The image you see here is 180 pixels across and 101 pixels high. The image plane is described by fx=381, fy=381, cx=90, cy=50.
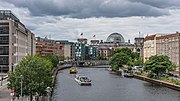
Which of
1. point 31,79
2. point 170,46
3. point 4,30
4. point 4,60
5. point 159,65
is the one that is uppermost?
point 4,30

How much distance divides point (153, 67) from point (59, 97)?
45.0m

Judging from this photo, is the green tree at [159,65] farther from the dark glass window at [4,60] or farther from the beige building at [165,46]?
the dark glass window at [4,60]

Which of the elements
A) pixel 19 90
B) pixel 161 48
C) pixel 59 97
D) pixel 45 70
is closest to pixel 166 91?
pixel 59 97

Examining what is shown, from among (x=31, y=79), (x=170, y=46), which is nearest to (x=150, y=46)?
(x=170, y=46)

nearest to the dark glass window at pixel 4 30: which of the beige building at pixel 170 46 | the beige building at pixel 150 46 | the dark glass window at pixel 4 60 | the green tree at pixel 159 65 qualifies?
the dark glass window at pixel 4 60

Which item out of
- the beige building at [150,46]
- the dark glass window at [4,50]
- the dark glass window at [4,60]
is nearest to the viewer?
the dark glass window at [4,50]

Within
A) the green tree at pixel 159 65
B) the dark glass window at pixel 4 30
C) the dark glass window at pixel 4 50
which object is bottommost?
the green tree at pixel 159 65

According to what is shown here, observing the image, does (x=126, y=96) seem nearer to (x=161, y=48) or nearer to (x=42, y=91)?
(x=42, y=91)

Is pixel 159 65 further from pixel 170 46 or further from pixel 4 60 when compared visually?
pixel 4 60

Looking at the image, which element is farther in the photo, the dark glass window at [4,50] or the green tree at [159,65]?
the green tree at [159,65]

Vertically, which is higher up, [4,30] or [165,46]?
[4,30]

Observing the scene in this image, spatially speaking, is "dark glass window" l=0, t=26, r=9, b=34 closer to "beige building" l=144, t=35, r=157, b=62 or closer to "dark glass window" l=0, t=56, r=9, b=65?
"dark glass window" l=0, t=56, r=9, b=65

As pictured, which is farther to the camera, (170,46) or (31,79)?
(170,46)

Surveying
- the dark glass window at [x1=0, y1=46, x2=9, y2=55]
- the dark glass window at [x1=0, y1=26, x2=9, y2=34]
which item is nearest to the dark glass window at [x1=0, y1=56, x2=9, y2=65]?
the dark glass window at [x1=0, y1=46, x2=9, y2=55]
